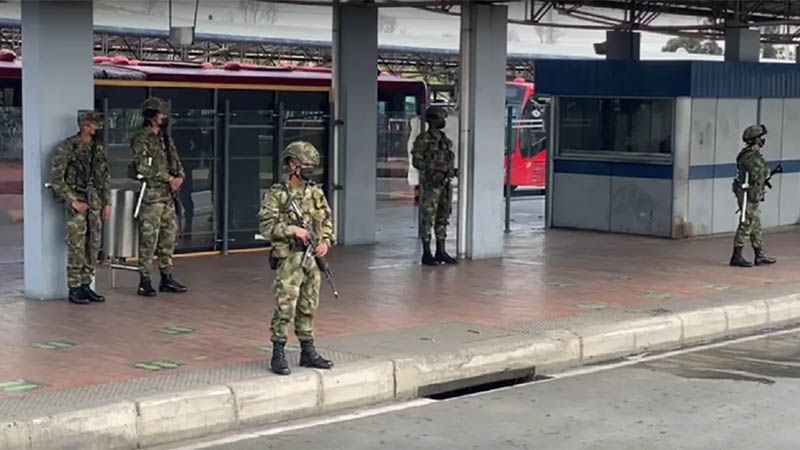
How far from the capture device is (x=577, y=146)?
21234 mm

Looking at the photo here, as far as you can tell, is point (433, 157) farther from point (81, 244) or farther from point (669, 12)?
point (669, 12)

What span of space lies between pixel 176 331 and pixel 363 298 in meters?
2.61

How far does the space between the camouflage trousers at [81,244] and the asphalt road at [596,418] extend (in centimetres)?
421

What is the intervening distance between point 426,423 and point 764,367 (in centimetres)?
353

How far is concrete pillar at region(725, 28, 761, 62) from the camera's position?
2234cm

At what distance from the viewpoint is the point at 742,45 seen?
22438 mm

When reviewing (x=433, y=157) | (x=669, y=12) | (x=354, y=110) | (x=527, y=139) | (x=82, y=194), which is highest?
(x=669, y=12)

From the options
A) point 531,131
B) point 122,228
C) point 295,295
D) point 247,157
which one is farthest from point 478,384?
point 531,131

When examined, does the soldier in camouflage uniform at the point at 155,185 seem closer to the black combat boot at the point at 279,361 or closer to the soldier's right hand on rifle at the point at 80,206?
the soldier's right hand on rifle at the point at 80,206

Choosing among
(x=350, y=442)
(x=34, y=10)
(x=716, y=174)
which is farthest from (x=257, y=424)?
(x=716, y=174)

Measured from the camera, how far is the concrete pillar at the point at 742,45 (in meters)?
22.3

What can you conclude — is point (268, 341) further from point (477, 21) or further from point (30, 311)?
point (477, 21)

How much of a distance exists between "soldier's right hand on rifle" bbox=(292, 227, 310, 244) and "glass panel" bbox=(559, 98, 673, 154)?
1177 centimetres

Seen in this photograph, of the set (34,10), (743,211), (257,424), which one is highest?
→ (34,10)
